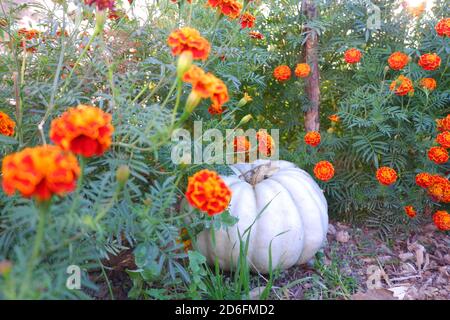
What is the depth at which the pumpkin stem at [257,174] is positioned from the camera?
1771mm

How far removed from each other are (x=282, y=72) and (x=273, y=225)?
815 millimetres

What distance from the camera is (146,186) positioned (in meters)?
1.62

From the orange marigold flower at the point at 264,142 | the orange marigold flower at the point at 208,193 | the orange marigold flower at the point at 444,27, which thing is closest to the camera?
the orange marigold flower at the point at 208,193

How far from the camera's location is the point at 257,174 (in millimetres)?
1770

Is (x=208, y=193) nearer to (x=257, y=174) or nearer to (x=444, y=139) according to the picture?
(x=257, y=174)

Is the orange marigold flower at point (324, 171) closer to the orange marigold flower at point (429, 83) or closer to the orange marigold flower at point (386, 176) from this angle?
the orange marigold flower at point (386, 176)

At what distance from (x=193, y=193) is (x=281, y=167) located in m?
0.96

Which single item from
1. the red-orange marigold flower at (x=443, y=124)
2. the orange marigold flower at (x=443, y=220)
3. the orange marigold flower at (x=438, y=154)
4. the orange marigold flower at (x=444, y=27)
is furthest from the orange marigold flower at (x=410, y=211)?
the orange marigold flower at (x=444, y=27)

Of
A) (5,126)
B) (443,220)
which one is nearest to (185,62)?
(5,126)

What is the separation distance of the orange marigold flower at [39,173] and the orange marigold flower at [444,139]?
1562 mm

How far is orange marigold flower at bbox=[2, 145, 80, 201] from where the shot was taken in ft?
2.20

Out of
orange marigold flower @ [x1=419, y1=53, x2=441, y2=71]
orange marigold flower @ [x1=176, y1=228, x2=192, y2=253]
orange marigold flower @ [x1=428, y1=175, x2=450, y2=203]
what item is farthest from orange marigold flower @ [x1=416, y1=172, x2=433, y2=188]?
orange marigold flower @ [x1=176, y1=228, x2=192, y2=253]
